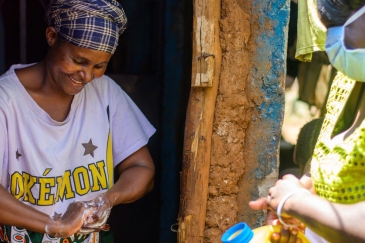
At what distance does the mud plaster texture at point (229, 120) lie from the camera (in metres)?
2.92

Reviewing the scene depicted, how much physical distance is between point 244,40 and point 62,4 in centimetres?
95

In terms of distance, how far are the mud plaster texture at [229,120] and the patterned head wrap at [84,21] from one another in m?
0.60

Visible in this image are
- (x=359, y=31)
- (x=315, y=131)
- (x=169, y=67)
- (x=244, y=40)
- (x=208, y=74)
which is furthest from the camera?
(x=315, y=131)

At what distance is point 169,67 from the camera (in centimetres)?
351

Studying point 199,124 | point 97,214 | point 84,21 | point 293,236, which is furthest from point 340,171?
point 84,21

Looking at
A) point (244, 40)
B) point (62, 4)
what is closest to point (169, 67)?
point (244, 40)

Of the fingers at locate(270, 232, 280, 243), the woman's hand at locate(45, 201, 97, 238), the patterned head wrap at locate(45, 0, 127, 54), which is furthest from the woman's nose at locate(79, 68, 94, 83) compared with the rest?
the fingers at locate(270, 232, 280, 243)

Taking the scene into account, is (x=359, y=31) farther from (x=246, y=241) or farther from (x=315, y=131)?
(x=315, y=131)

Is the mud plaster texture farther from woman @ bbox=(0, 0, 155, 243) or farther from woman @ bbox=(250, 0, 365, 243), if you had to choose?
woman @ bbox=(250, 0, 365, 243)

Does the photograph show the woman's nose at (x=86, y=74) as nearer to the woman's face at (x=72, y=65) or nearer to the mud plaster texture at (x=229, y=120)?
the woman's face at (x=72, y=65)

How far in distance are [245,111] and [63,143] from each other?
970 millimetres

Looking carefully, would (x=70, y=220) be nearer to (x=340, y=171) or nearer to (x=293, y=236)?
(x=293, y=236)

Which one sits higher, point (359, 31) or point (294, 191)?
point (359, 31)

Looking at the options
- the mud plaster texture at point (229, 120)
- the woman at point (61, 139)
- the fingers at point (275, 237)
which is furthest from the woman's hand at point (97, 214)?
the fingers at point (275, 237)
